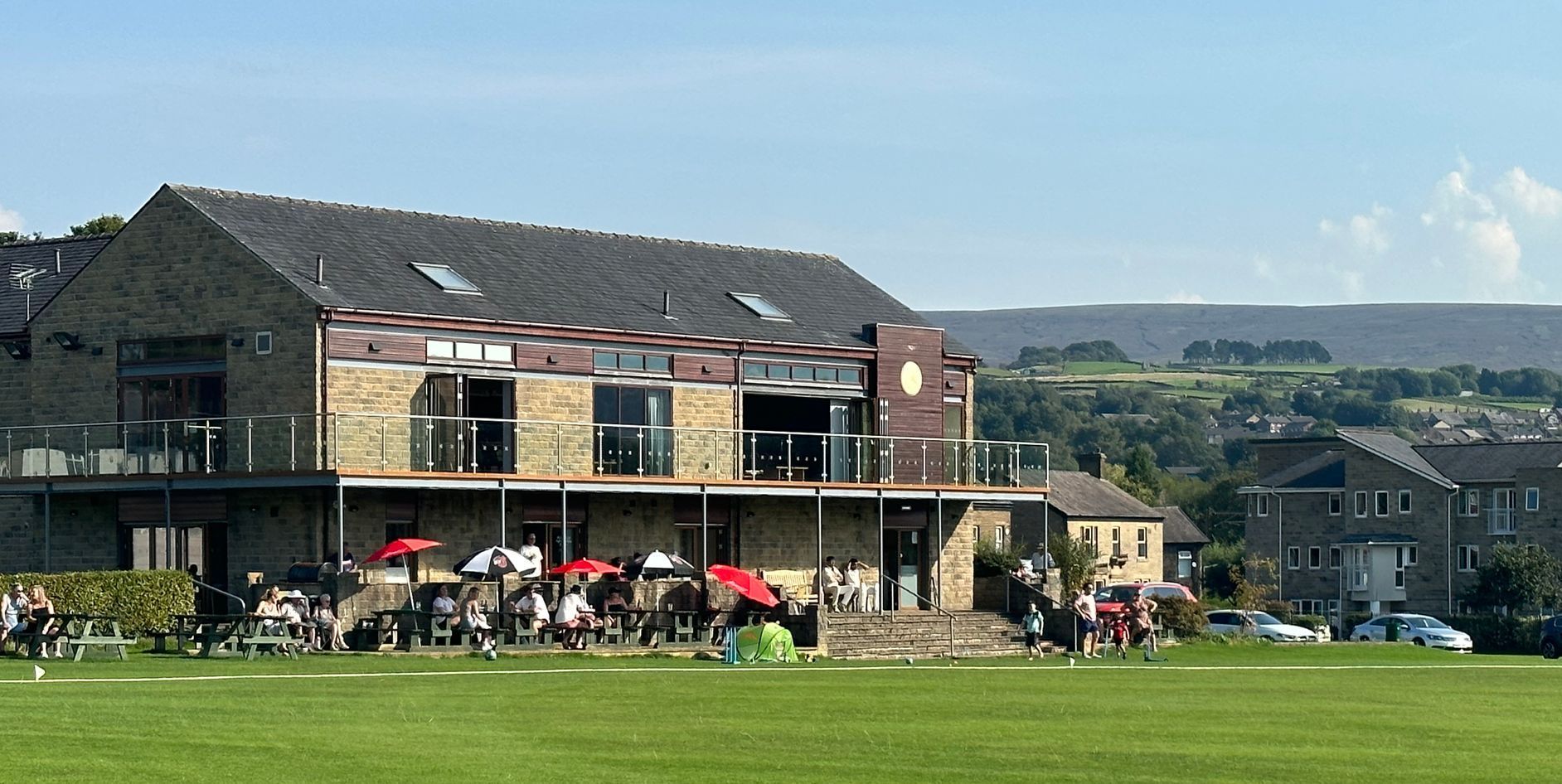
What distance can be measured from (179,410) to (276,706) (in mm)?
20325

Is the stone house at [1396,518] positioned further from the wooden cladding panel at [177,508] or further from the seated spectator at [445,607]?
the seated spectator at [445,607]

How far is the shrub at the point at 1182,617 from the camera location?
51.4 meters

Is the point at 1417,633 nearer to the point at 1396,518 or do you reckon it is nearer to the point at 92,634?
the point at 1396,518

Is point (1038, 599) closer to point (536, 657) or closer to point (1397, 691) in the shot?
point (536, 657)

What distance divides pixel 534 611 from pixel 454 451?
4.35m

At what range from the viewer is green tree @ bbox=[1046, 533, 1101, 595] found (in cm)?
5597

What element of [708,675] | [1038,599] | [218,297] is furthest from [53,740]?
[1038,599]

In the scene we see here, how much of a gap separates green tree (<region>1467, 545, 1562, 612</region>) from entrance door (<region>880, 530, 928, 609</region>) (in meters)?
43.1

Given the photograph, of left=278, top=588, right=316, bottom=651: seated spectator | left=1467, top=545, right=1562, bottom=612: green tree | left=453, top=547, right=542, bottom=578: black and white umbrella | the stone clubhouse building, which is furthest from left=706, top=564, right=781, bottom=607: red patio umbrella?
left=1467, top=545, right=1562, bottom=612: green tree

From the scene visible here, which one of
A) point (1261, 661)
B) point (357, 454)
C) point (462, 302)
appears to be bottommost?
point (1261, 661)

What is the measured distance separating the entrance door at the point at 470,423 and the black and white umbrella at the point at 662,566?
2995 mm

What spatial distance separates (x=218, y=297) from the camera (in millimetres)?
43219

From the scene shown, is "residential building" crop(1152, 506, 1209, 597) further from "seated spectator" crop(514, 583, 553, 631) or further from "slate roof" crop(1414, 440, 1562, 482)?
"seated spectator" crop(514, 583, 553, 631)

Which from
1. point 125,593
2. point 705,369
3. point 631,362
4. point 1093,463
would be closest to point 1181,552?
point 1093,463
